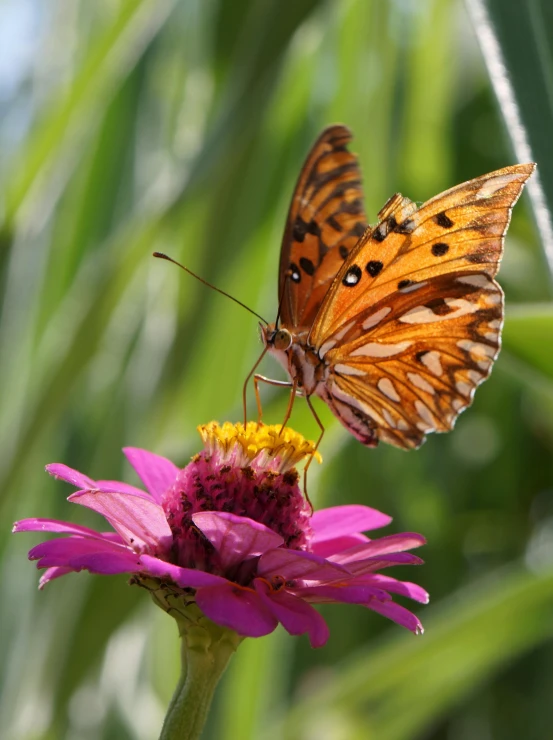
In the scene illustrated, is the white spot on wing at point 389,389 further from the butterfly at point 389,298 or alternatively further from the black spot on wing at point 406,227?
the black spot on wing at point 406,227

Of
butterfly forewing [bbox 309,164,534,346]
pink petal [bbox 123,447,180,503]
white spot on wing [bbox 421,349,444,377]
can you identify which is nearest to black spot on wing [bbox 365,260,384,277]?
butterfly forewing [bbox 309,164,534,346]

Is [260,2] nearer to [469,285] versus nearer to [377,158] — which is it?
[377,158]

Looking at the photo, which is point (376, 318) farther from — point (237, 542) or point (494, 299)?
point (237, 542)

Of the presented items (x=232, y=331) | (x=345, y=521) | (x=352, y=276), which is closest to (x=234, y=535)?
(x=345, y=521)

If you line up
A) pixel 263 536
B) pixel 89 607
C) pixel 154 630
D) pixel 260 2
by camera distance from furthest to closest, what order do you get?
pixel 154 630
pixel 260 2
pixel 89 607
pixel 263 536

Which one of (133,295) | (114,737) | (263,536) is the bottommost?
(114,737)

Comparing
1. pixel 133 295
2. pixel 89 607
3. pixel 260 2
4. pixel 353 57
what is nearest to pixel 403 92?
pixel 353 57
